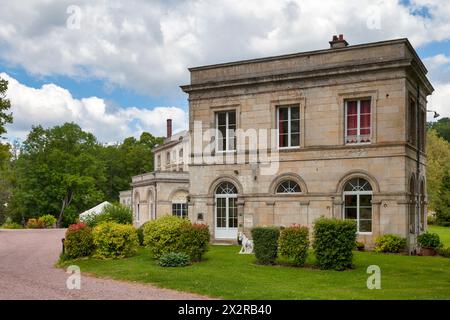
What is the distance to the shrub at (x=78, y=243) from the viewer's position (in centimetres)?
1995

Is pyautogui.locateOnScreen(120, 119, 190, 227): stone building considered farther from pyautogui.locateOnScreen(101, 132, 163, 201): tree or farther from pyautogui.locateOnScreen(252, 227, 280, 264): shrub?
pyautogui.locateOnScreen(101, 132, 163, 201): tree

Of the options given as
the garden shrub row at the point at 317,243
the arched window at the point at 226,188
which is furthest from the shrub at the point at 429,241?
the arched window at the point at 226,188

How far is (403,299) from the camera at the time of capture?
1157cm

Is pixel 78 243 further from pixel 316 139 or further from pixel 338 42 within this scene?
pixel 338 42

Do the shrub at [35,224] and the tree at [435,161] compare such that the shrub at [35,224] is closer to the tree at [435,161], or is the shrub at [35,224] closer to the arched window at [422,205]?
the arched window at [422,205]

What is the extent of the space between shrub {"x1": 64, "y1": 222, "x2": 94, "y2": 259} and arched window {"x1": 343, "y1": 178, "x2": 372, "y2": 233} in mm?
10658

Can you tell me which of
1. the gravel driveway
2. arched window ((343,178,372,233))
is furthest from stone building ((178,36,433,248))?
the gravel driveway

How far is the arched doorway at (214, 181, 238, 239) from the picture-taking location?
2578cm

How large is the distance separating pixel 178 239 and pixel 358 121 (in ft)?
31.7

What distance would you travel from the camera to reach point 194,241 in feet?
61.0

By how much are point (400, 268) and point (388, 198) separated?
5.50m

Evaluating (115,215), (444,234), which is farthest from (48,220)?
(444,234)

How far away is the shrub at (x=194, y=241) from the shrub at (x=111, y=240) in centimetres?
250

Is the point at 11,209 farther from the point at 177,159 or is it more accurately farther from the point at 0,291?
the point at 0,291
